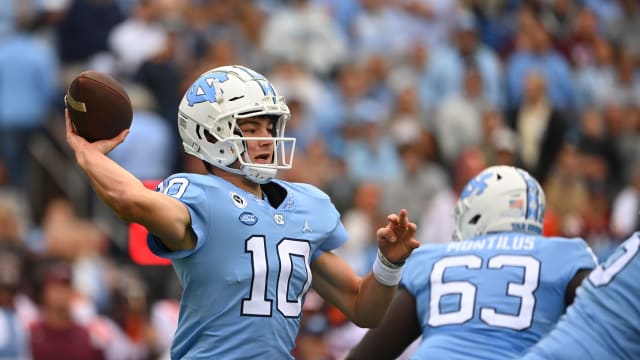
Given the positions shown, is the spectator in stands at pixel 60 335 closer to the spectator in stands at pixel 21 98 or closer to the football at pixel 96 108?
the spectator in stands at pixel 21 98

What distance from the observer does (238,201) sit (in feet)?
16.6

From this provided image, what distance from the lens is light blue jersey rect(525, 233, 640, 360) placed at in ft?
15.9

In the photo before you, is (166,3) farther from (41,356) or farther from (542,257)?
(542,257)

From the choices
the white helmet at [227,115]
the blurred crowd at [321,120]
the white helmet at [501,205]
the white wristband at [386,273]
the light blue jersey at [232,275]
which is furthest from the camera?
the blurred crowd at [321,120]

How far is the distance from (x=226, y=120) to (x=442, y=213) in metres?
5.95

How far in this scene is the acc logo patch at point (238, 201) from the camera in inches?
199

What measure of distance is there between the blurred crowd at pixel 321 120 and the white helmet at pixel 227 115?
4.28 meters

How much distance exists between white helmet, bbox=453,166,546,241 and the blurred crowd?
3303mm

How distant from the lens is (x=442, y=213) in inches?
431

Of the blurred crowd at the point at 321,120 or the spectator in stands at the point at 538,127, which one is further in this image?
the spectator in stands at the point at 538,127

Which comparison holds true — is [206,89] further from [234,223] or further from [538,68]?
[538,68]

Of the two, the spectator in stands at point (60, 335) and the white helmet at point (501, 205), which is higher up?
the white helmet at point (501, 205)

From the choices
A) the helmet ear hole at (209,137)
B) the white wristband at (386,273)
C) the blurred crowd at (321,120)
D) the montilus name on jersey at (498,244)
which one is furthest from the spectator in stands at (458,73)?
the helmet ear hole at (209,137)

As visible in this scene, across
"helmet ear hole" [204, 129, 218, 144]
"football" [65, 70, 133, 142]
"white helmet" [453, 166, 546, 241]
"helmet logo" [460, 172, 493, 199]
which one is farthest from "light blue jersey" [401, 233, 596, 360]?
"football" [65, 70, 133, 142]
